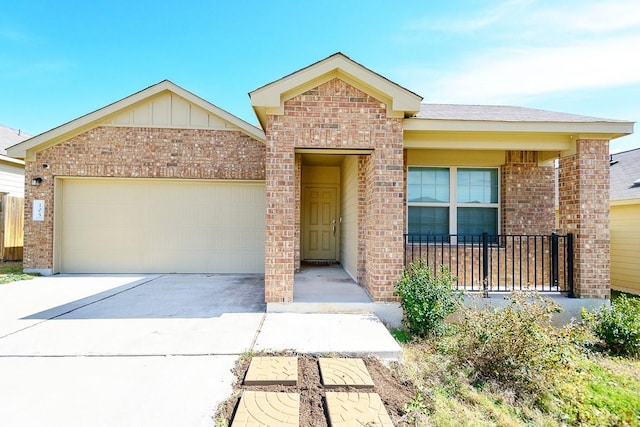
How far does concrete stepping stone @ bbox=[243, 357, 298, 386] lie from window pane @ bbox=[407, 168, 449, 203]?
14.5 feet

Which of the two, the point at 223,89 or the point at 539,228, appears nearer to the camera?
the point at 539,228

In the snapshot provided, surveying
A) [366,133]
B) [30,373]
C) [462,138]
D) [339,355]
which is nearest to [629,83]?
[462,138]

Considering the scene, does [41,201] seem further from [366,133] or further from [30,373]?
[366,133]

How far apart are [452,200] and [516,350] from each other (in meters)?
3.76

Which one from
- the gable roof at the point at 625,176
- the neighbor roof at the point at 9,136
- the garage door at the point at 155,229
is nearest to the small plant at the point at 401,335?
Answer: the garage door at the point at 155,229

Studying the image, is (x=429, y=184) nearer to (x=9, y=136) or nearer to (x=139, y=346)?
(x=139, y=346)

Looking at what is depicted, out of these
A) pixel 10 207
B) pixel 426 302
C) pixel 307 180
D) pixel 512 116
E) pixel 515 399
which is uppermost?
pixel 512 116

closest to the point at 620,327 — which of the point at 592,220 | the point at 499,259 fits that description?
the point at 592,220

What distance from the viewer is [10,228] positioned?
10.4 meters

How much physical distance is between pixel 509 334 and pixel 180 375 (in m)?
3.30

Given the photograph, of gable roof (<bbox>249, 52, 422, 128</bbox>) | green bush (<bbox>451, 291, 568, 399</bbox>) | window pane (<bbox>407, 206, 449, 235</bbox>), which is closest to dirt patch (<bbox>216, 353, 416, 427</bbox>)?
green bush (<bbox>451, 291, 568, 399</bbox>)

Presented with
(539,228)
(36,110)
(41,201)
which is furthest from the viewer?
(36,110)

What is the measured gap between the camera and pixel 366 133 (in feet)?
15.9

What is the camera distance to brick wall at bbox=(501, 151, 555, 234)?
643 centimetres
